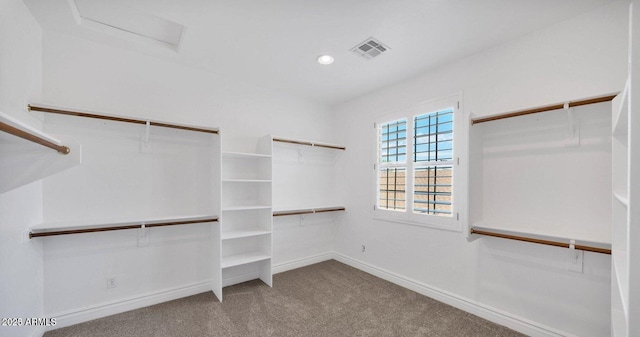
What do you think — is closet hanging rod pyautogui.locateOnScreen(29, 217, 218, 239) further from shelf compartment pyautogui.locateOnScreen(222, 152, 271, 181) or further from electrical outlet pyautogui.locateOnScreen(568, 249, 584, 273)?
electrical outlet pyautogui.locateOnScreen(568, 249, 584, 273)

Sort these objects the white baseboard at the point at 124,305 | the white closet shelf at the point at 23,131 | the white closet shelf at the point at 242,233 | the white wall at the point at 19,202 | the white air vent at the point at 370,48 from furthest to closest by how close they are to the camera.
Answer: the white closet shelf at the point at 242,233 → the white air vent at the point at 370,48 → the white baseboard at the point at 124,305 → the white wall at the point at 19,202 → the white closet shelf at the point at 23,131

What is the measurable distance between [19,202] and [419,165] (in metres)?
3.67

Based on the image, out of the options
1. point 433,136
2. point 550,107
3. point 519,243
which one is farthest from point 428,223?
point 550,107

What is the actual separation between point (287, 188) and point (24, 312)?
107 inches

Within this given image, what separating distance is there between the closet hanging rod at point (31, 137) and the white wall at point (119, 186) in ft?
5.14

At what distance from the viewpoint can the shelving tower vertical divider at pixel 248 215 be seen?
318cm

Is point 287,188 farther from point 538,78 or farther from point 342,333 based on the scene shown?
point 538,78

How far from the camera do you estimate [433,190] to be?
2.95m

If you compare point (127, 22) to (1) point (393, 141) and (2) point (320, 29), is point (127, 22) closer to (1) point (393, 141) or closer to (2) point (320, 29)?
(2) point (320, 29)

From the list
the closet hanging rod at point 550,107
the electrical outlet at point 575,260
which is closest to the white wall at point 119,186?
the closet hanging rod at point 550,107

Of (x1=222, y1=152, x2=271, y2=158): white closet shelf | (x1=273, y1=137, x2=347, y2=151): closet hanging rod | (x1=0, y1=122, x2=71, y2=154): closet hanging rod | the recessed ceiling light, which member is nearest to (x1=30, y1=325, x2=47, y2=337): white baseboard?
(x1=0, y1=122, x2=71, y2=154): closet hanging rod

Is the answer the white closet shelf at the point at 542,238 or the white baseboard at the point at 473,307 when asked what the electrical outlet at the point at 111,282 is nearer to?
the white baseboard at the point at 473,307

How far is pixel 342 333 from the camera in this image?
226 centimetres

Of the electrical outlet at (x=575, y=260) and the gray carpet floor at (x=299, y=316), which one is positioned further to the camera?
Result: the gray carpet floor at (x=299, y=316)
